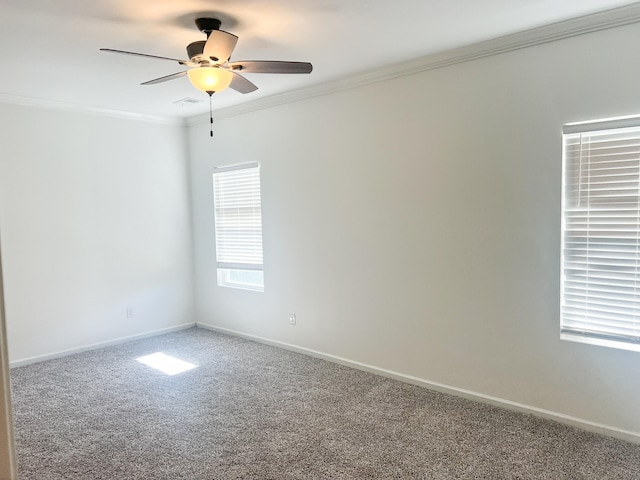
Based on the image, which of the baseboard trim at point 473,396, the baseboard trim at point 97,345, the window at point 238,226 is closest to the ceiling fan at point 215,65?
the window at point 238,226

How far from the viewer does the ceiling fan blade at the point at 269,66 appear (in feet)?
8.66

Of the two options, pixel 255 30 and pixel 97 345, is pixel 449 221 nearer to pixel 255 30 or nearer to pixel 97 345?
pixel 255 30

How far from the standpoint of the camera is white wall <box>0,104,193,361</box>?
4332 millimetres

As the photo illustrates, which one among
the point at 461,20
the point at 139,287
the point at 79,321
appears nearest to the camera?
the point at 461,20

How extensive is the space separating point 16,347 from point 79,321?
1.94 feet

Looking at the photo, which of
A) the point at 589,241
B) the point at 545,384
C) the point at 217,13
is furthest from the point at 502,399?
the point at 217,13

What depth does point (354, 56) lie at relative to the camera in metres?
3.38

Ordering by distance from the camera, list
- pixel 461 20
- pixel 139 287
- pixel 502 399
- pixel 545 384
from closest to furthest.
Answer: pixel 461 20 < pixel 545 384 < pixel 502 399 < pixel 139 287

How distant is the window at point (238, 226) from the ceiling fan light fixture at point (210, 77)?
6.89ft

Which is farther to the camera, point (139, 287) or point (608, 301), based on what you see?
point (139, 287)

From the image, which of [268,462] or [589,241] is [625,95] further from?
[268,462]

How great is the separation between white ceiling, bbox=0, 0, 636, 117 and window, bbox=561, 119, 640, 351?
779mm

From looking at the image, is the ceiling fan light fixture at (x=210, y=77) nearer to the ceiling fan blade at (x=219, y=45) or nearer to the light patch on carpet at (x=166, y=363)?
the ceiling fan blade at (x=219, y=45)

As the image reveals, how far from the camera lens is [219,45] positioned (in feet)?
7.90
